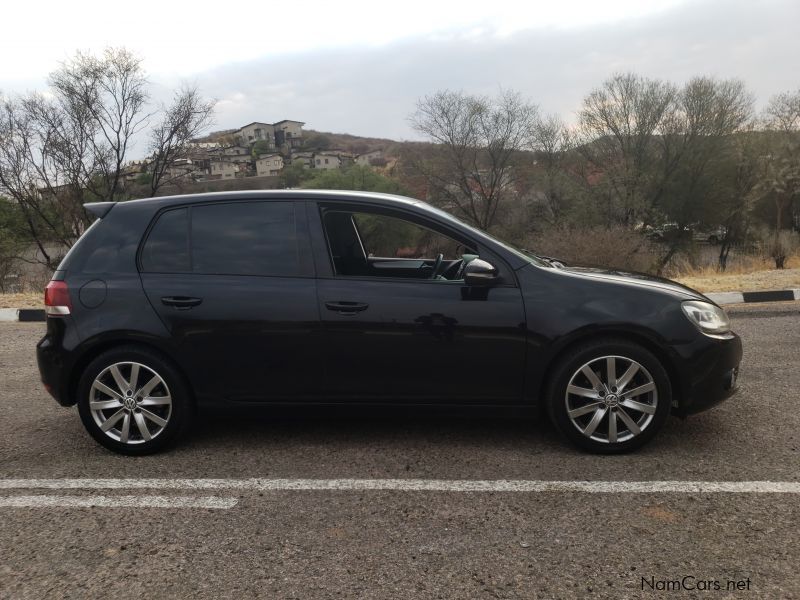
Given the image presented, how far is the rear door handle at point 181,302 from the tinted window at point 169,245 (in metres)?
0.19

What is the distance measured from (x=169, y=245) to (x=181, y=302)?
1.36ft

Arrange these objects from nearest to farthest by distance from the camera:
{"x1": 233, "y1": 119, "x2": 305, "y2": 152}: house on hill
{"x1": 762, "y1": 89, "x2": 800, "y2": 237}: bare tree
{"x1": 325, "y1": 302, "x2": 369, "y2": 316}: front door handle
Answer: {"x1": 325, "y1": 302, "x2": 369, "y2": 316}: front door handle
{"x1": 762, "y1": 89, "x2": 800, "y2": 237}: bare tree
{"x1": 233, "y1": 119, "x2": 305, "y2": 152}: house on hill

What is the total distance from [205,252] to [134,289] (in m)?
0.49

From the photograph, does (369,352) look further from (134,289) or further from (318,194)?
(134,289)

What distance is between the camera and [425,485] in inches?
127

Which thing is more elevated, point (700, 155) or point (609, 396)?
point (700, 155)

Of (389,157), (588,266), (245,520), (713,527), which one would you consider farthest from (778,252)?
(389,157)

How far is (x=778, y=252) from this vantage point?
1858 cm

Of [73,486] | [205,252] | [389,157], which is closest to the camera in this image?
[73,486]

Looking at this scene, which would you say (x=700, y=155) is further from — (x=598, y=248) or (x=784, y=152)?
(x=598, y=248)

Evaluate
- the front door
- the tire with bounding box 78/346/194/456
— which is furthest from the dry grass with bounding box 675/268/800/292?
the tire with bounding box 78/346/194/456

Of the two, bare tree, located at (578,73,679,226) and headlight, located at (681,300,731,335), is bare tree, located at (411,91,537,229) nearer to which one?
bare tree, located at (578,73,679,226)

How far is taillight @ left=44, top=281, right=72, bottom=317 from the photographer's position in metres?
3.76

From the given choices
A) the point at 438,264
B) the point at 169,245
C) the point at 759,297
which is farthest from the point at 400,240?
the point at 759,297
